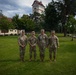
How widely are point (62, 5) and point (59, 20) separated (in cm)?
468

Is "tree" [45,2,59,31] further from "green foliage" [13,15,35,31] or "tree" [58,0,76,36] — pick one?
"green foliage" [13,15,35,31]

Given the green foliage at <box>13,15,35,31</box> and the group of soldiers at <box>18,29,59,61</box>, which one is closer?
the group of soldiers at <box>18,29,59,61</box>

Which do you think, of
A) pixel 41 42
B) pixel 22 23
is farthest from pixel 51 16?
pixel 41 42

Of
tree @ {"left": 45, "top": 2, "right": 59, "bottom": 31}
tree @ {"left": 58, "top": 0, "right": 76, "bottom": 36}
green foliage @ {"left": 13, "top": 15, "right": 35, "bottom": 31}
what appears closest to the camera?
tree @ {"left": 45, "top": 2, "right": 59, "bottom": 31}

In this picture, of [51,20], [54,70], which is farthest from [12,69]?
[51,20]

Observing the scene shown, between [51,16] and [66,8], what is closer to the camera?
[51,16]

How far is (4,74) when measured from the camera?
10.6 m

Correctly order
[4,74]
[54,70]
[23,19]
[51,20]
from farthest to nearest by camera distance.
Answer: [23,19] → [51,20] → [54,70] → [4,74]

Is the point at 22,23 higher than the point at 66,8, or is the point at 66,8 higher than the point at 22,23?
the point at 66,8

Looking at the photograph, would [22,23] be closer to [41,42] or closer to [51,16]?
[51,16]

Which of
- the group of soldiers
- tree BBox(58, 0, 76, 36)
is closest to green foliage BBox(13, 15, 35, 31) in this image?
tree BBox(58, 0, 76, 36)

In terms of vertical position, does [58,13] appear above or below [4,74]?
above

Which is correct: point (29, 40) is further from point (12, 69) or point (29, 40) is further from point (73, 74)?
point (73, 74)

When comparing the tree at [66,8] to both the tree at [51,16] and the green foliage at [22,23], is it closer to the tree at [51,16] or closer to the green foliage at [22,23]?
the tree at [51,16]
